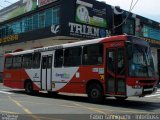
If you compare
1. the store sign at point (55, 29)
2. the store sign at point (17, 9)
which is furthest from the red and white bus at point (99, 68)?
the store sign at point (17, 9)

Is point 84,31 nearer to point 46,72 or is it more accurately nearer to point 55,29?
point 55,29

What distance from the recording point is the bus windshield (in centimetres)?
1439

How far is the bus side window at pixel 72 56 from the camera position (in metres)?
16.9

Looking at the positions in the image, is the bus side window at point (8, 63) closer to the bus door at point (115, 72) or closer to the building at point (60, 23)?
the building at point (60, 23)

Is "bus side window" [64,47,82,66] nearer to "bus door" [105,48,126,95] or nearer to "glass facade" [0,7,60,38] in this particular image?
"bus door" [105,48,126,95]

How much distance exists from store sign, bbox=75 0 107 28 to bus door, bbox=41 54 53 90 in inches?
630

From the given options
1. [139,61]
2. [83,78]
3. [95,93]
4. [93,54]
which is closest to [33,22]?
[83,78]

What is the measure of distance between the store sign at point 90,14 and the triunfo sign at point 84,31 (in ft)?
1.71

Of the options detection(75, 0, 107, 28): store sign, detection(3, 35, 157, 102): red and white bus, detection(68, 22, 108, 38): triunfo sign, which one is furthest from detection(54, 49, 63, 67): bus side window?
A: detection(75, 0, 107, 28): store sign

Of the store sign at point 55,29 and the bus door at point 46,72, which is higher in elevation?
the store sign at point 55,29

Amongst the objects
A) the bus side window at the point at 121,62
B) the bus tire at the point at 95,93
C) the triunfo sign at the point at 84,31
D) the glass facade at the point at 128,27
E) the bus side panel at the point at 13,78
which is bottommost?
the bus tire at the point at 95,93

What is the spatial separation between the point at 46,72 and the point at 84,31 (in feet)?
55.3

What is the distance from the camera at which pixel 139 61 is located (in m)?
14.8

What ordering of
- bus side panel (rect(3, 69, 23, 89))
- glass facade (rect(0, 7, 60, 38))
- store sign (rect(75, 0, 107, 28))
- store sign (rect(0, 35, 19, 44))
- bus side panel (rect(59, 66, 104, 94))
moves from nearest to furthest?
1. bus side panel (rect(59, 66, 104, 94))
2. bus side panel (rect(3, 69, 23, 89))
3. store sign (rect(75, 0, 107, 28))
4. glass facade (rect(0, 7, 60, 38))
5. store sign (rect(0, 35, 19, 44))
